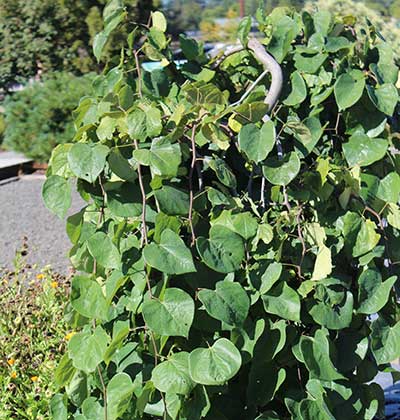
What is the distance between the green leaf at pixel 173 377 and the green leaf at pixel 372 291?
407mm

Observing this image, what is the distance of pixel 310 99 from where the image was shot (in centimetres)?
171

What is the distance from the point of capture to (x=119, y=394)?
1467 mm

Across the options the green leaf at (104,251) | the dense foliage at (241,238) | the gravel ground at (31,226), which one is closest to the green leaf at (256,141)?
the dense foliage at (241,238)

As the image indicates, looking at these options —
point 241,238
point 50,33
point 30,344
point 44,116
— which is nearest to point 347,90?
point 241,238

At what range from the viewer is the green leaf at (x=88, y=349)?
148 centimetres

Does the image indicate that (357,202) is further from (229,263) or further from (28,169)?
(28,169)

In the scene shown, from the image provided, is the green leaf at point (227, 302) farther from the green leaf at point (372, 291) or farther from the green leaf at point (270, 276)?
the green leaf at point (372, 291)

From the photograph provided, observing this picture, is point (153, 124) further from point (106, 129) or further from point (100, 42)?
point (100, 42)

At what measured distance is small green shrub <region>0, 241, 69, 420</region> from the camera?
97.5 inches

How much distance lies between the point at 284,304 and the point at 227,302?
0.47 ft

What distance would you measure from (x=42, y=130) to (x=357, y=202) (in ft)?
28.2

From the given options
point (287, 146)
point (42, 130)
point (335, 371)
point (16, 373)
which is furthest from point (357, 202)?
point (42, 130)

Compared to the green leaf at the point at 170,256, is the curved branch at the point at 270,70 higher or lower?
higher

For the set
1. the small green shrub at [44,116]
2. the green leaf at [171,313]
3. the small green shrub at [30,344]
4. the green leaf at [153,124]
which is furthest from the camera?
the small green shrub at [44,116]
